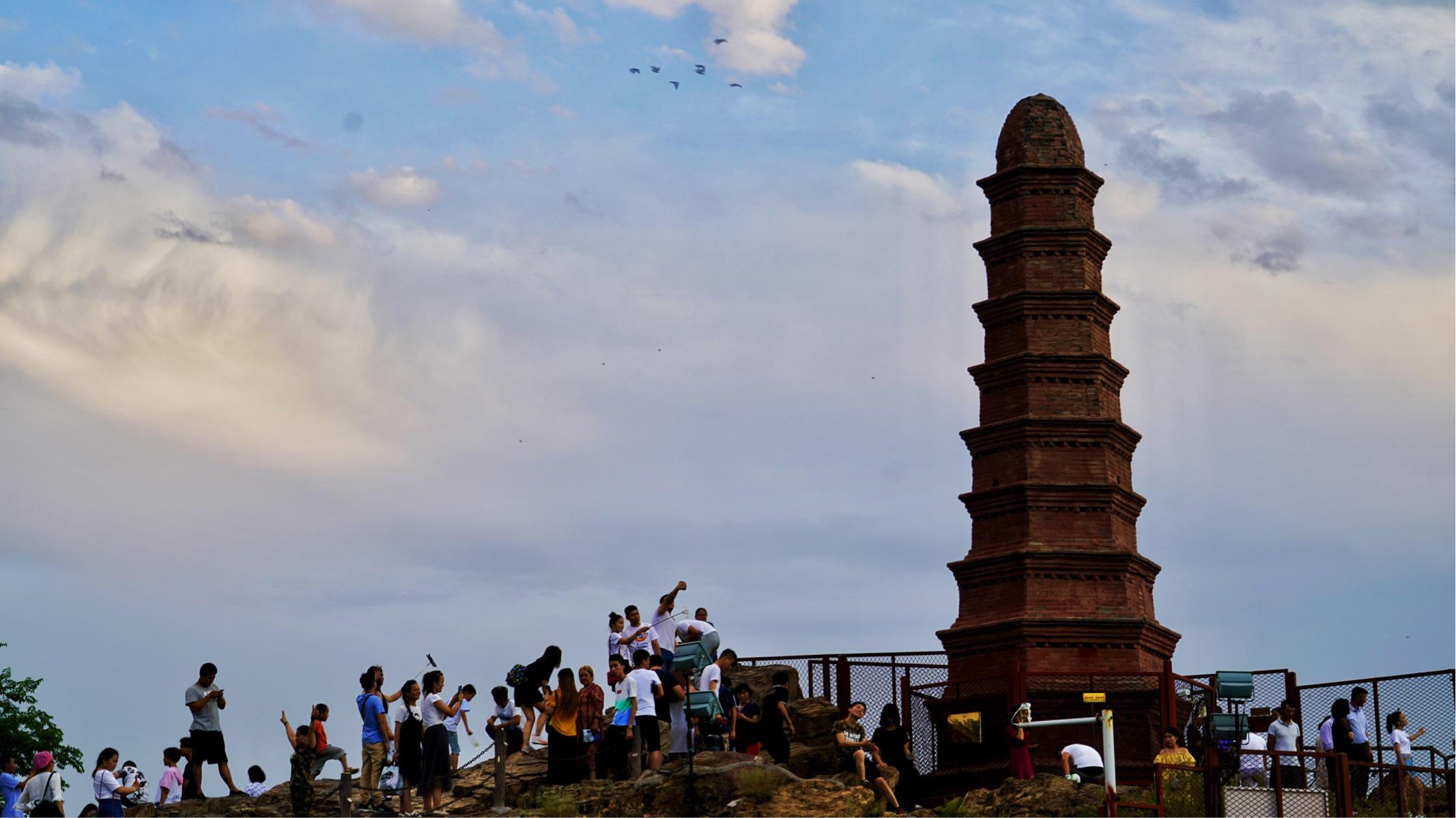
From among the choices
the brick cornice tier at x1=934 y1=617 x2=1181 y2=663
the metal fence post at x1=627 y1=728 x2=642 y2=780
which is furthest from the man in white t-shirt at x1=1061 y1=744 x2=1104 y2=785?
the brick cornice tier at x1=934 y1=617 x2=1181 y2=663

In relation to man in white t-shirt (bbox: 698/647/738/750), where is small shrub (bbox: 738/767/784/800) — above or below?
below

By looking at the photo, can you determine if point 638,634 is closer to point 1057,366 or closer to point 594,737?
point 594,737

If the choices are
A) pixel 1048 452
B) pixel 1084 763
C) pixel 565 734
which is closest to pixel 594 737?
pixel 565 734

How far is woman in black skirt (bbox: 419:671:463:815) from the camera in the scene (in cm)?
2314

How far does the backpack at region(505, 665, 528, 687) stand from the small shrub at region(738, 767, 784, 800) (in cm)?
334

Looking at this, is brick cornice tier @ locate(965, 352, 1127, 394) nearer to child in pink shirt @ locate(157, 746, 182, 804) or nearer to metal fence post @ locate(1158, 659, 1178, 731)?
metal fence post @ locate(1158, 659, 1178, 731)

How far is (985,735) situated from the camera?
30719mm

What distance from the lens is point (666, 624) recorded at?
27.6m

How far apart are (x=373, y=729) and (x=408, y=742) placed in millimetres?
707

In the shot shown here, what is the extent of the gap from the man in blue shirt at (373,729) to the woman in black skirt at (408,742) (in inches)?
13.3

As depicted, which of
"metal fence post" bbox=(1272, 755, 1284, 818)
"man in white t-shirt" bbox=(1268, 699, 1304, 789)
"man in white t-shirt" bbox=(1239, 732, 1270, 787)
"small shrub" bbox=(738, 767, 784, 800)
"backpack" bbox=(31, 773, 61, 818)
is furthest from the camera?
"man in white t-shirt" bbox=(1268, 699, 1304, 789)

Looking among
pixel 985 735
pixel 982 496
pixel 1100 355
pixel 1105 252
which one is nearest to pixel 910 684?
pixel 985 735

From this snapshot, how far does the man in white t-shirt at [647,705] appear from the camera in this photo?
24078mm

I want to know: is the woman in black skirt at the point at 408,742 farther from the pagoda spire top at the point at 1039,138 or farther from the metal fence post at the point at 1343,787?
the pagoda spire top at the point at 1039,138
